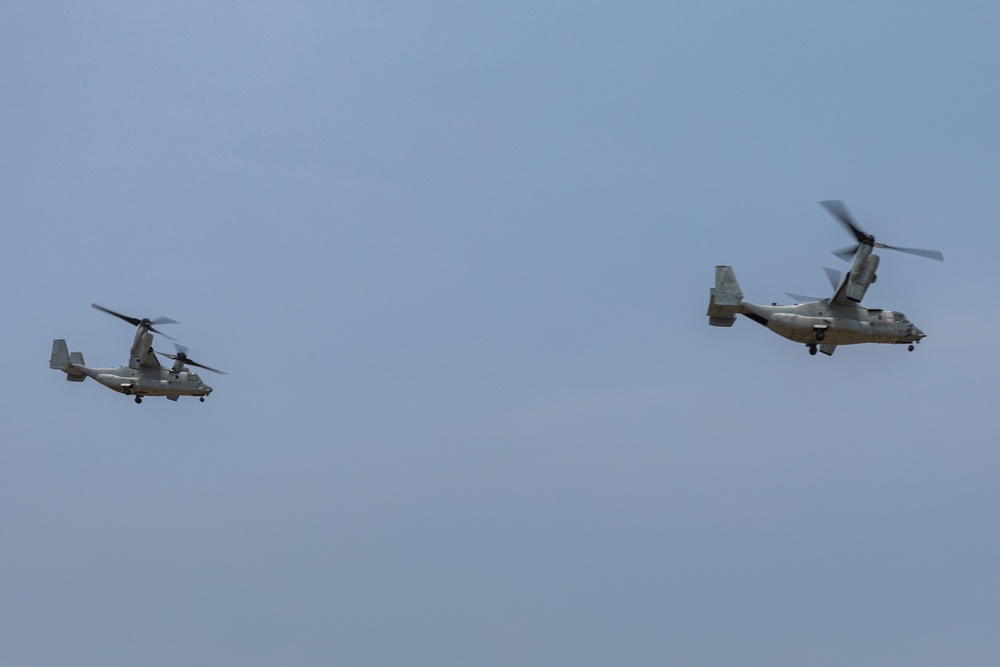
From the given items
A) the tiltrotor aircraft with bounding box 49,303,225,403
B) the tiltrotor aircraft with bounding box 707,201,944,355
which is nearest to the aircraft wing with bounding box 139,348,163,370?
the tiltrotor aircraft with bounding box 49,303,225,403

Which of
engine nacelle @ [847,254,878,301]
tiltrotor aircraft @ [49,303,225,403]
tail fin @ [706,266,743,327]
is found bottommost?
tiltrotor aircraft @ [49,303,225,403]

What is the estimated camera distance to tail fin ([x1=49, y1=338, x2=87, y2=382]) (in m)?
143

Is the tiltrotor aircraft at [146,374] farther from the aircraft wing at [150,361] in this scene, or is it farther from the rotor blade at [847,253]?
the rotor blade at [847,253]

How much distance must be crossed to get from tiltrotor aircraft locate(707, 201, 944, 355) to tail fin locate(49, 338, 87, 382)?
68.7 meters

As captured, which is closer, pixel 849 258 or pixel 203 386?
pixel 849 258

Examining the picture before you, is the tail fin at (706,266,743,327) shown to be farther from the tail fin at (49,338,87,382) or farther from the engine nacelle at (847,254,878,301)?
the tail fin at (49,338,87,382)

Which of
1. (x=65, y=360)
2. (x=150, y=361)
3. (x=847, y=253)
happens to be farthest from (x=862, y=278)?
(x=65, y=360)

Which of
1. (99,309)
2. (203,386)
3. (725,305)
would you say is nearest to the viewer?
(725,305)

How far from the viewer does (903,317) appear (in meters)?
109

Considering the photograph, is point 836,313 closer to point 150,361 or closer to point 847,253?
point 847,253

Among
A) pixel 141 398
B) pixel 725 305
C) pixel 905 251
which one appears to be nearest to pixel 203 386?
pixel 141 398

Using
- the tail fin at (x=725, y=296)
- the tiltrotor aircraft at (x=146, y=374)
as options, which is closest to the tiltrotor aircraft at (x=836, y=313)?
the tail fin at (x=725, y=296)

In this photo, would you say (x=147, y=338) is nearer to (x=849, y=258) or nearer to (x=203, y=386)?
(x=203, y=386)

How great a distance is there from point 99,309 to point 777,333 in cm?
6295
